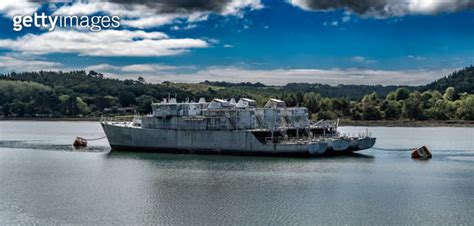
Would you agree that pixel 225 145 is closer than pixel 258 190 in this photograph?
No

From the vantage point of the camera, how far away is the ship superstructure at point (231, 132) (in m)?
70.4

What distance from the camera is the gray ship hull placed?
2721 inches

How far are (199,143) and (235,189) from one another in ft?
84.3

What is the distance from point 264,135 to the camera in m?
72.6

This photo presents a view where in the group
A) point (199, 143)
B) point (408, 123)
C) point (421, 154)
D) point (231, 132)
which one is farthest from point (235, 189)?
point (408, 123)

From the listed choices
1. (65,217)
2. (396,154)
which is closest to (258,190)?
(65,217)

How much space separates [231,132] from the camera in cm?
7138

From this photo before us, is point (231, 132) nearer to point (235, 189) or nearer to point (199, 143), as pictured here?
point (199, 143)

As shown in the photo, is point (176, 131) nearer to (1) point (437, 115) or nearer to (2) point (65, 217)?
(2) point (65, 217)

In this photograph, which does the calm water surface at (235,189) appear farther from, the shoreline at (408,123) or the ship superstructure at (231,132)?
the shoreline at (408,123)

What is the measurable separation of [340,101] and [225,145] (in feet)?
381

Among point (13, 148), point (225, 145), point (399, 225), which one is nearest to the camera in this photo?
point (399, 225)

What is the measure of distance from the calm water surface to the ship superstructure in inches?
73.7

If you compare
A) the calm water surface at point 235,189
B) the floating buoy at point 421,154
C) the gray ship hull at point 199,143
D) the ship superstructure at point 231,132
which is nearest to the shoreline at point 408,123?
the ship superstructure at point 231,132
